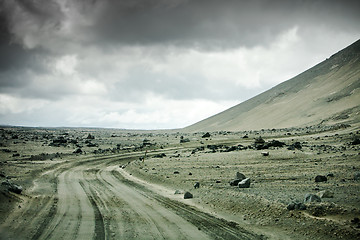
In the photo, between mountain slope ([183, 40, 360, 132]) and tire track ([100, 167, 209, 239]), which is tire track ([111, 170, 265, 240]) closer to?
tire track ([100, 167, 209, 239])

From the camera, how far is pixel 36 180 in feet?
68.4

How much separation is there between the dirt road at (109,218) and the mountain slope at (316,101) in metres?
71.2

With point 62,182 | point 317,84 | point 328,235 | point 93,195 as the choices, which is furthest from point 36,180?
point 317,84

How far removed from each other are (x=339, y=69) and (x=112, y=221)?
157212 millimetres

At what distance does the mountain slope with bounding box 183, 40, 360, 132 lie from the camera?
9094 cm

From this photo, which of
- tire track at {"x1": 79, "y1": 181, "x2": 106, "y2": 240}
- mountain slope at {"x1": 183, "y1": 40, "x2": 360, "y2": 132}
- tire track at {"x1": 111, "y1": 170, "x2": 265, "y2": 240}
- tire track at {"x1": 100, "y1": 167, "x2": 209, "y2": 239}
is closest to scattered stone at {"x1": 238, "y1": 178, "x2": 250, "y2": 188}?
tire track at {"x1": 111, "y1": 170, "x2": 265, "y2": 240}

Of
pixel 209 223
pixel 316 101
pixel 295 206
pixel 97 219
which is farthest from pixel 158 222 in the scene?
pixel 316 101

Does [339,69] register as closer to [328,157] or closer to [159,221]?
[328,157]

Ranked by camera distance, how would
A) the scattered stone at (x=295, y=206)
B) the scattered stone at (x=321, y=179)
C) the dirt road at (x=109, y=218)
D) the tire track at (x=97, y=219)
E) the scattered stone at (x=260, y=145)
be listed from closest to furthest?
the tire track at (x=97, y=219)
the dirt road at (x=109, y=218)
the scattered stone at (x=295, y=206)
the scattered stone at (x=321, y=179)
the scattered stone at (x=260, y=145)

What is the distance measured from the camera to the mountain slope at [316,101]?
90.9m

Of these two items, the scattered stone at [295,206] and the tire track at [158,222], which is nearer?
the tire track at [158,222]

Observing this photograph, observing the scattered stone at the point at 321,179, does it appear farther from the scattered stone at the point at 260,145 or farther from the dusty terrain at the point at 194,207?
the scattered stone at the point at 260,145

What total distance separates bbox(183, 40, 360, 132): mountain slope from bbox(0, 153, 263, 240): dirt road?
71.2m

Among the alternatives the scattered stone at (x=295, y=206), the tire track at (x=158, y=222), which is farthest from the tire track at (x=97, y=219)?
the scattered stone at (x=295, y=206)
